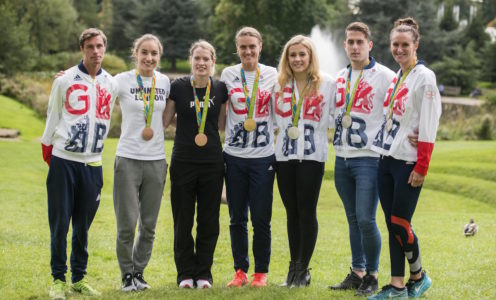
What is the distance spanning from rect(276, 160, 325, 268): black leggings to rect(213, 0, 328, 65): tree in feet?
141

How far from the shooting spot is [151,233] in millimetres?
5980

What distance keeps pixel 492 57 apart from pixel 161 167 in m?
47.2

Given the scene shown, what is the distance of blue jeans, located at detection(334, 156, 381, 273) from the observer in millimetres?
5629

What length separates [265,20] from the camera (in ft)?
168

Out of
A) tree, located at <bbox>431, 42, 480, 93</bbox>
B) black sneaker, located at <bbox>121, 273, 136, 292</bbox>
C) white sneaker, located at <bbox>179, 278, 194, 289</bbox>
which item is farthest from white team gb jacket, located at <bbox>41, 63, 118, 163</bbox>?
→ tree, located at <bbox>431, 42, 480, 93</bbox>

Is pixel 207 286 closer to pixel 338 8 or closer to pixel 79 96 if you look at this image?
pixel 79 96

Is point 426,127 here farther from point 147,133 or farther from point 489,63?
point 489,63

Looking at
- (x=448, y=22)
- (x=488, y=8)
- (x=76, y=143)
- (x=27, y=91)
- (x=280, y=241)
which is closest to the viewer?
(x=76, y=143)

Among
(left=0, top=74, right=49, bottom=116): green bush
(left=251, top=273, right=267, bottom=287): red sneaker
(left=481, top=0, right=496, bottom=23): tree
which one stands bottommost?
(left=251, top=273, right=267, bottom=287): red sneaker

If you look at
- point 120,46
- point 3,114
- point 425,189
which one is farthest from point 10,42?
point 425,189

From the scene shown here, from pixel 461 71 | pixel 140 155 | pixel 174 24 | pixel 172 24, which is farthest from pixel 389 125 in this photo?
pixel 172 24

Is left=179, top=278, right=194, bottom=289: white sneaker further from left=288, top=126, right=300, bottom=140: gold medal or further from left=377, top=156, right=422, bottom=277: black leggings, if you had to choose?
left=377, top=156, right=422, bottom=277: black leggings

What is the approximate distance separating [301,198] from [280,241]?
490 centimetres

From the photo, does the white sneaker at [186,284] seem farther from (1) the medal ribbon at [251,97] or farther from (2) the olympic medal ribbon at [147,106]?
(1) the medal ribbon at [251,97]
